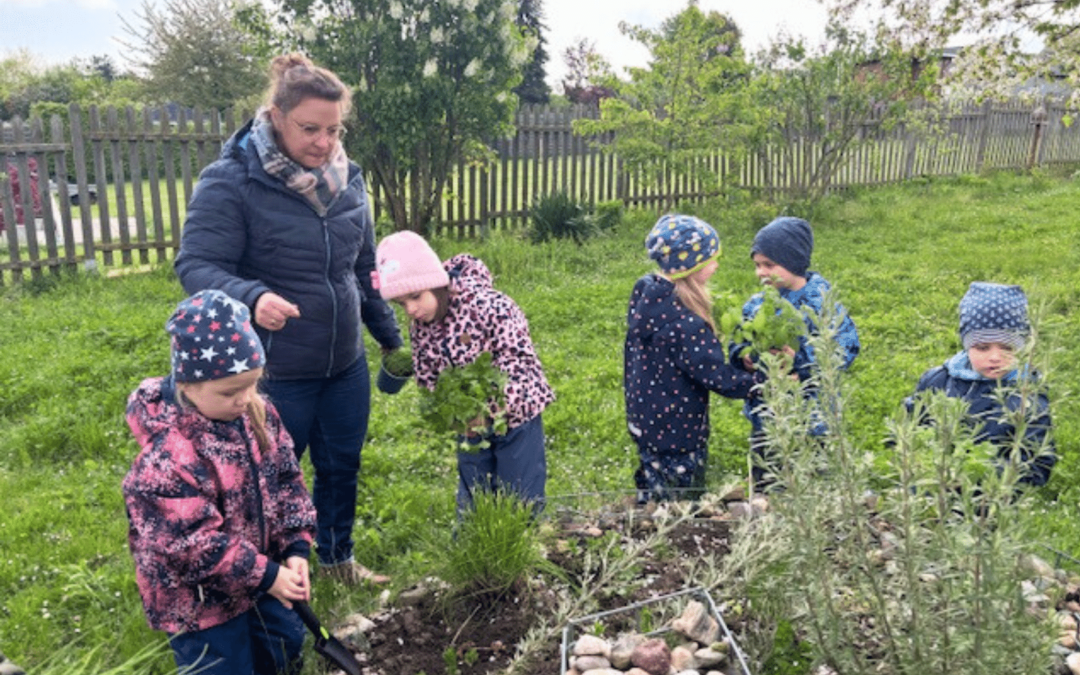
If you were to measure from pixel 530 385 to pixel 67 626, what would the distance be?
6.03 feet

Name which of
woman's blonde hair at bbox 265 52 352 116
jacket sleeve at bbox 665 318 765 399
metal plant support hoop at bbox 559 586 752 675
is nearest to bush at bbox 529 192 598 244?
jacket sleeve at bbox 665 318 765 399

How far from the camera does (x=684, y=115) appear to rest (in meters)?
11.0

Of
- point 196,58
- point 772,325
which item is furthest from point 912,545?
point 196,58

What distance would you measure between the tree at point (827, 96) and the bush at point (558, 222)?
288 cm

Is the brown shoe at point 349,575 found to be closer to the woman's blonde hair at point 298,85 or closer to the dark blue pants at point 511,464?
the dark blue pants at point 511,464

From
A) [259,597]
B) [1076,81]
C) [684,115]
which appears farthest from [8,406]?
[1076,81]

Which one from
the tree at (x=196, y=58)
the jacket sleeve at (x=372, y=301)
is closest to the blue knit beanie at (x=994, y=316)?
the jacket sleeve at (x=372, y=301)

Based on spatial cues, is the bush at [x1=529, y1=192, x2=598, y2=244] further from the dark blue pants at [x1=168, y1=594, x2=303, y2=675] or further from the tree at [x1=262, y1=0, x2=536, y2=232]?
the dark blue pants at [x1=168, y1=594, x2=303, y2=675]

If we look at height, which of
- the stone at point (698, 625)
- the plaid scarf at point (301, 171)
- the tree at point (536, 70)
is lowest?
the stone at point (698, 625)

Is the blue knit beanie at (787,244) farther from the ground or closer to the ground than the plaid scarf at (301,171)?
closer to the ground

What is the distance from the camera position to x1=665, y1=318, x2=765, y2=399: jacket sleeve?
313 cm

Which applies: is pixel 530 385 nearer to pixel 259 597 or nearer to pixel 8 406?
pixel 259 597

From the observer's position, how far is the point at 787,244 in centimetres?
349

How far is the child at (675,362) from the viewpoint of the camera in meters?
3.16
